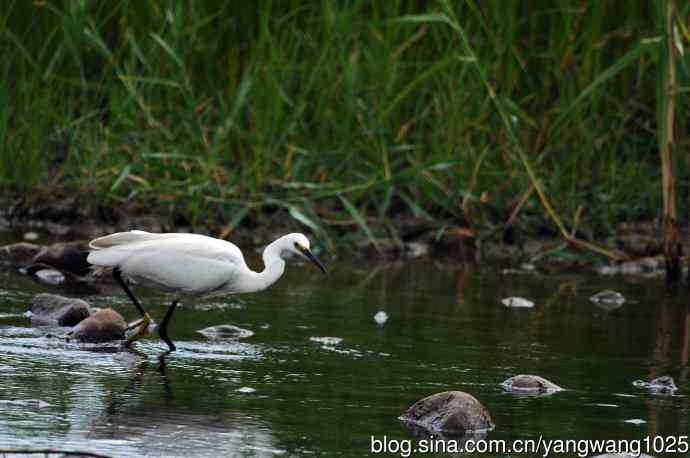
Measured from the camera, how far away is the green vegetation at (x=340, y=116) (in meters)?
10.8

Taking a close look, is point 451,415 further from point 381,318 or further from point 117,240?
point 381,318

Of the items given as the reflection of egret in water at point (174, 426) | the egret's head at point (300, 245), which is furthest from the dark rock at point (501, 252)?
the reflection of egret in water at point (174, 426)

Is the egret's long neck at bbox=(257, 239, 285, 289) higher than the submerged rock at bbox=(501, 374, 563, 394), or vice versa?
the egret's long neck at bbox=(257, 239, 285, 289)

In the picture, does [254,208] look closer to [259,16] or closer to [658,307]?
[259,16]

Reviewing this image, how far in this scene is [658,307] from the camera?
881 centimetres

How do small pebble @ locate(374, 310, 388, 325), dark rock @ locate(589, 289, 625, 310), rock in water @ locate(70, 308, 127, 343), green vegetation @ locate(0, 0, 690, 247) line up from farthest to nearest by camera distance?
green vegetation @ locate(0, 0, 690, 247) → dark rock @ locate(589, 289, 625, 310) → small pebble @ locate(374, 310, 388, 325) → rock in water @ locate(70, 308, 127, 343)

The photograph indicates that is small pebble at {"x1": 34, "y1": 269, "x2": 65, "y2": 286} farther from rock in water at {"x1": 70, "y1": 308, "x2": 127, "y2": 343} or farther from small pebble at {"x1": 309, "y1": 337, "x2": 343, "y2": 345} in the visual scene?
small pebble at {"x1": 309, "y1": 337, "x2": 343, "y2": 345}

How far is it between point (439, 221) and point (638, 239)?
162 cm

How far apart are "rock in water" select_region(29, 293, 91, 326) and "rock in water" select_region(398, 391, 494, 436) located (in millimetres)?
2271

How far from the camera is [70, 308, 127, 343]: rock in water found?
6.47 m

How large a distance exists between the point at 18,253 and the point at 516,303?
120 inches

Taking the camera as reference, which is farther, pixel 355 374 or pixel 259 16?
pixel 259 16

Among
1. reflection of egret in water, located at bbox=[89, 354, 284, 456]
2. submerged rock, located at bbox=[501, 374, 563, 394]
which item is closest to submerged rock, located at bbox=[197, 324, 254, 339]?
reflection of egret in water, located at bbox=[89, 354, 284, 456]

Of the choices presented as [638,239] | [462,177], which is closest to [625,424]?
[462,177]
